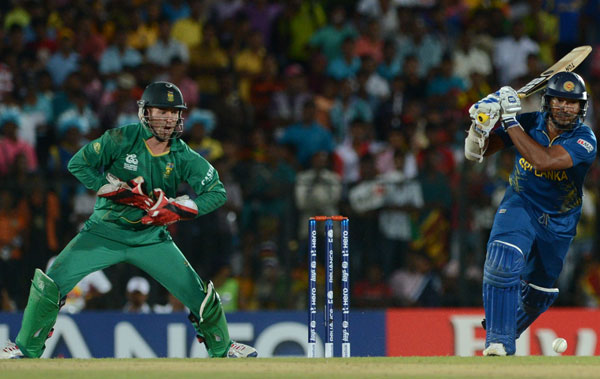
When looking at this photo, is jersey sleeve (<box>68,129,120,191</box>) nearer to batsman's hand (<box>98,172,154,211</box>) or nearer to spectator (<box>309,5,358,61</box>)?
batsman's hand (<box>98,172,154,211</box>)

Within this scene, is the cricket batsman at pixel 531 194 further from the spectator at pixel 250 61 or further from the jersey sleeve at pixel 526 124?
the spectator at pixel 250 61

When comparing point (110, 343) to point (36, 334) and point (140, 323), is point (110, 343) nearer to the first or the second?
point (140, 323)

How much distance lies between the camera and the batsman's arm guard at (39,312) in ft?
25.2

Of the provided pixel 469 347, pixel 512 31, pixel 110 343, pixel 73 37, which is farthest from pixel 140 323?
pixel 512 31

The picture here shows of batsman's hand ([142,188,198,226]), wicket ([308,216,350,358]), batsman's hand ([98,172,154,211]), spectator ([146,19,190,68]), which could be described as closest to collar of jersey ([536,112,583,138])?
wicket ([308,216,350,358])

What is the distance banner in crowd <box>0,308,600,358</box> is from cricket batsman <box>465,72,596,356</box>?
8.91 feet

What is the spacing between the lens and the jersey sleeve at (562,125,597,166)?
25.4 feet

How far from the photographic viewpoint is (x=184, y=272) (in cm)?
788

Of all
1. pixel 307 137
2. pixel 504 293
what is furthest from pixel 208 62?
pixel 504 293

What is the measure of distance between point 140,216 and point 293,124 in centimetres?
527

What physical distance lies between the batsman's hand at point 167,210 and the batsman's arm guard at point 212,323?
540 mm

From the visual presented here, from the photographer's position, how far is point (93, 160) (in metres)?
7.88

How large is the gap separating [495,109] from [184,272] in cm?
237

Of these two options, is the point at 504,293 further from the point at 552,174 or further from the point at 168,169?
the point at 168,169
